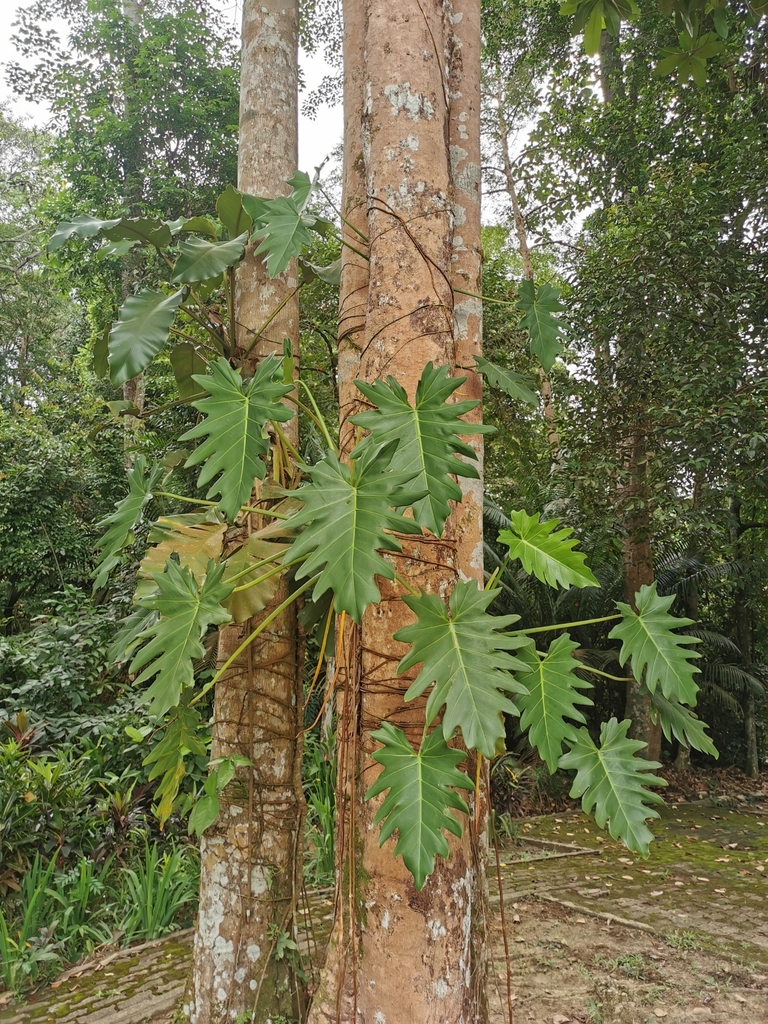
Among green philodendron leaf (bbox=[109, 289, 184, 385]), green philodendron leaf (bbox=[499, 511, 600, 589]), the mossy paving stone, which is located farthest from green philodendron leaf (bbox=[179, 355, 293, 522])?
the mossy paving stone

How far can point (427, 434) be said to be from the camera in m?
1.13

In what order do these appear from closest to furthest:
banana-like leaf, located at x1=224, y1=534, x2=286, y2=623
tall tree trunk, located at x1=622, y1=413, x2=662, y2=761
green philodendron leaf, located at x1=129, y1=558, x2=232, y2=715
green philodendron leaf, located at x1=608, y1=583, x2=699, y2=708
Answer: green philodendron leaf, located at x1=129, y1=558, x2=232, y2=715 < green philodendron leaf, located at x1=608, y1=583, x2=699, y2=708 < banana-like leaf, located at x1=224, y1=534, x2=286, y2=623 < tall tree trunk, located at x1=622, y1=413, x2=662, y2=761

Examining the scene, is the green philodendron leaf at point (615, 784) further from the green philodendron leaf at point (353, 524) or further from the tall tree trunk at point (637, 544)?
the tall tree trunk at point (637, 544)

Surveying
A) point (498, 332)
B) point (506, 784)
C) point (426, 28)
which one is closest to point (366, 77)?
point (426, 28)

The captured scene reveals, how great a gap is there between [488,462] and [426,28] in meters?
4.88

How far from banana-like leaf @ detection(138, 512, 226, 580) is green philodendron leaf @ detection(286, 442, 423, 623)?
0.75 metres

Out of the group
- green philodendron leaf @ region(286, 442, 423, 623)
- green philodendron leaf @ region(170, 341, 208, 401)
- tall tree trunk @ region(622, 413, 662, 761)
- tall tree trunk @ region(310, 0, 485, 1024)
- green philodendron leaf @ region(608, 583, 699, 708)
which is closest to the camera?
green philodendron leaf @ region(286, 442, 423, 623)

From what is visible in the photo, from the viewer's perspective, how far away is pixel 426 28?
1.50 meters

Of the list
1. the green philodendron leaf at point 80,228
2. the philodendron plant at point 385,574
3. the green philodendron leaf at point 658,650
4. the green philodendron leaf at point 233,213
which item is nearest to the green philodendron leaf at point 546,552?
the philodendron plant at point 385,574

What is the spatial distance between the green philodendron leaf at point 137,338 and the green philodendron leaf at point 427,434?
2.52ft

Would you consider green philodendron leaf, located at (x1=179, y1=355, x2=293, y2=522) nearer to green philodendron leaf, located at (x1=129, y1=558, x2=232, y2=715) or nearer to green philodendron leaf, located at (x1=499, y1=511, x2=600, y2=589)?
green philodendron leaf, located at (x1=129, y1=558, x2=232, y2=715)

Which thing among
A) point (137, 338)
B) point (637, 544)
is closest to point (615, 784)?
point (137, 338)

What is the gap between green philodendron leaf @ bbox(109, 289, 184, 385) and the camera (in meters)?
1.69

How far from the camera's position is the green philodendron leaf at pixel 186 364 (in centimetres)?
224
